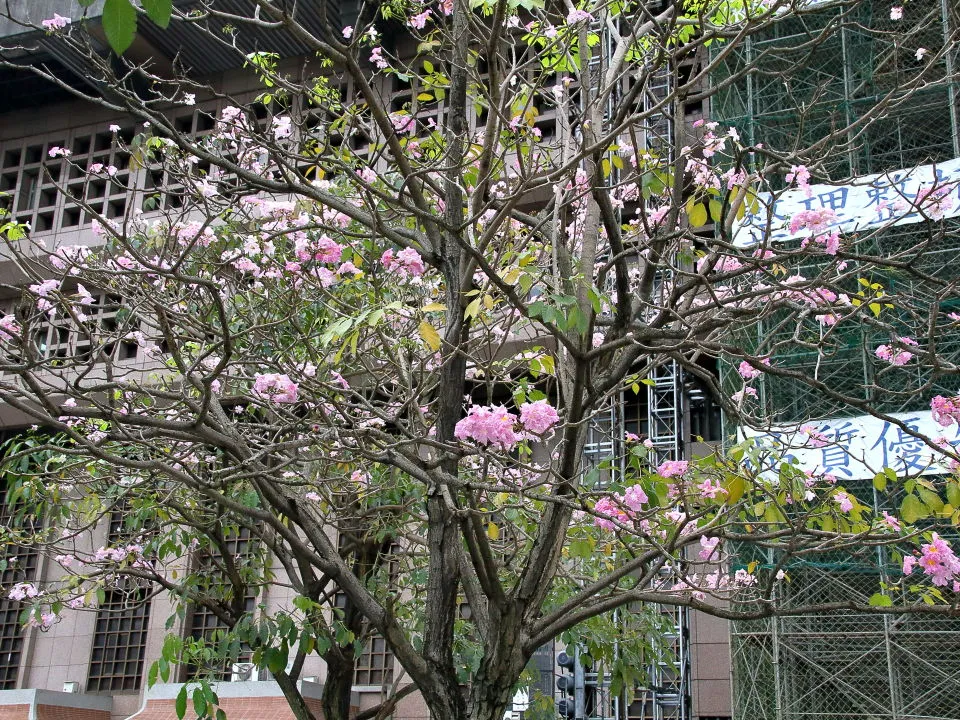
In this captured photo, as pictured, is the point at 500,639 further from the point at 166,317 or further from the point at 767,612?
the point at 166,317

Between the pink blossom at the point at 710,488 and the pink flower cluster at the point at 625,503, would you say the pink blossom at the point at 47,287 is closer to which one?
the pink flower cluster at the point at 625,503

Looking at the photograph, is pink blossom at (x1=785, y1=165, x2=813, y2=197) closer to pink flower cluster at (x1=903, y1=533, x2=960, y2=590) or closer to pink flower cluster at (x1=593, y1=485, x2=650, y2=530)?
pink flower cluster at (x1=593, y1=485, x2=650, y2=530)

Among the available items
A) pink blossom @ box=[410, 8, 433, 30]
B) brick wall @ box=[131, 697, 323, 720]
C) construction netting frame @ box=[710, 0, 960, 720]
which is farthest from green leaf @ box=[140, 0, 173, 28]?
brick wall @ box=[131, 697, 323, 720]

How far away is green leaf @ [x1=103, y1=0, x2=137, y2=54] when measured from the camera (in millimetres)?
2637

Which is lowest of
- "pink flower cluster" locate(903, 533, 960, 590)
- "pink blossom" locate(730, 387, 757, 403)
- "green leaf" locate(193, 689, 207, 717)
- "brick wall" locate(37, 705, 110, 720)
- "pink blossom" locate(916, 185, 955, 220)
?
"brick wall" locate(37, 705, 110, 720)

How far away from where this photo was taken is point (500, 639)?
5934 millimetres

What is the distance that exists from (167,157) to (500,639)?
425cm

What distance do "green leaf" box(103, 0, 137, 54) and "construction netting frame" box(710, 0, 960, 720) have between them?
27.1 ft

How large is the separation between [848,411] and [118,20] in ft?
35.4

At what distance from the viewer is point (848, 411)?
12.0 m

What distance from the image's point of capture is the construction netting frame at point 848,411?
11062mm

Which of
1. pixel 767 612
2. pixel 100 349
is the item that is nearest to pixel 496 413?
pixel 767 612

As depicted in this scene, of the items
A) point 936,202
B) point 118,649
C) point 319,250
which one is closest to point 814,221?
point 936,202

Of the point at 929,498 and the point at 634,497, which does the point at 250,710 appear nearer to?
the point at 634,497
